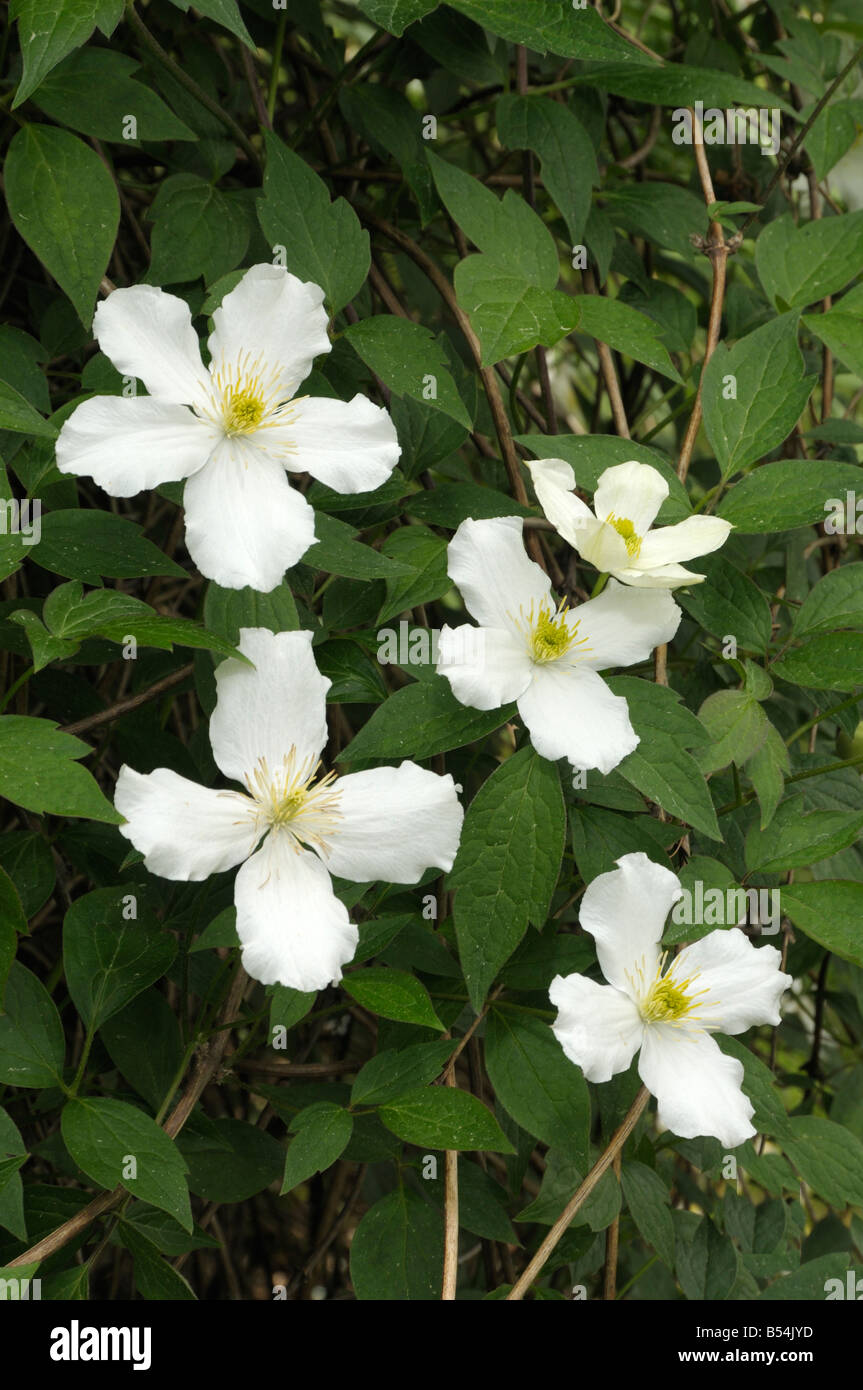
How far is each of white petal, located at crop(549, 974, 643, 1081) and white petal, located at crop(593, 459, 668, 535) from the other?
1.23ft

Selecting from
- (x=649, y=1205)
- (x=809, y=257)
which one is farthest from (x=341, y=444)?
(x=649, y=1205)

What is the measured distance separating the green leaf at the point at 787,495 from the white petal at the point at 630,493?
0.11 m

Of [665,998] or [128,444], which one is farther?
[665,998]

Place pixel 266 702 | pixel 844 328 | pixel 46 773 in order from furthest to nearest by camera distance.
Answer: pixel 844 328 → pixel 266 702 → pixel 46 773

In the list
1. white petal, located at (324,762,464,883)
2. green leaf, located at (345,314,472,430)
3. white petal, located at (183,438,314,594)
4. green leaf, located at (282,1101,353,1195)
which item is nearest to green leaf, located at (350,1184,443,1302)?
green leaf, located at (282,1101,353,1195)

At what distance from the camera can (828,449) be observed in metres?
1.73

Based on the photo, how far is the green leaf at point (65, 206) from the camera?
3.52ft

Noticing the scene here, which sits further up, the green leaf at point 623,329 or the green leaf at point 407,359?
the green leaf at point 623,329

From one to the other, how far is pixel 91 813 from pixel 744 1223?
3.08 ft

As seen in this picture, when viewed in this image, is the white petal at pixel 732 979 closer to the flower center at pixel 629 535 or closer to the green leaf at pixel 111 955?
the flower center at pixel 629 535

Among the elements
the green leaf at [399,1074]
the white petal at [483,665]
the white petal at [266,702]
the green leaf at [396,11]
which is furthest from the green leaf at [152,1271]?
the green leaf at [396,11]

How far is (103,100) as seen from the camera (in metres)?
1.15

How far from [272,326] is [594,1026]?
608mm

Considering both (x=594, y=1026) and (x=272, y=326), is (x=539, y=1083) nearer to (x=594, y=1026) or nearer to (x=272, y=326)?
(x=594, y=1026)
